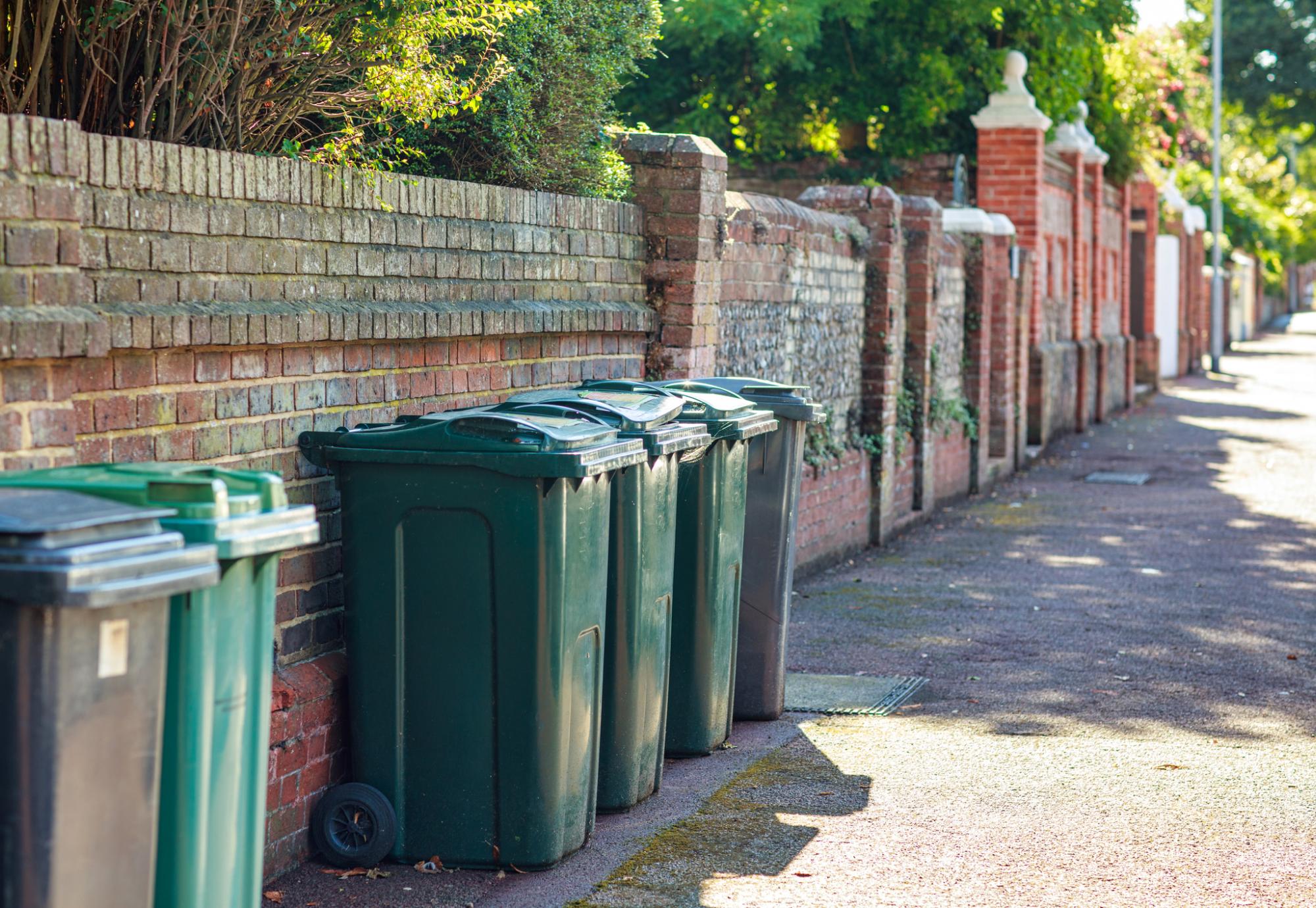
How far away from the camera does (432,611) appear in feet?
14.6

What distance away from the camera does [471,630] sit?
14.4ft

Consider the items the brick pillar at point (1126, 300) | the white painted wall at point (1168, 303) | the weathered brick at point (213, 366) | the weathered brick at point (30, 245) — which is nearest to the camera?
the weathered brick at point (30, 245)

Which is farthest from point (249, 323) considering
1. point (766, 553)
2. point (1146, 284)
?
point (1146, 284)

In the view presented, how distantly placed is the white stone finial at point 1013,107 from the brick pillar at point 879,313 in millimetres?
5422

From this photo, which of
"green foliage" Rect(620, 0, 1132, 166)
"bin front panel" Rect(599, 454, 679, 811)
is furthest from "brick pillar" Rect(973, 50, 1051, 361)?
"bin front panel" Rect(599, 454, 679, 811)

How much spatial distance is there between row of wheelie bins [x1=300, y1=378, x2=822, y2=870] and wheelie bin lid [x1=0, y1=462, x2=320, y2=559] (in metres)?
1.06

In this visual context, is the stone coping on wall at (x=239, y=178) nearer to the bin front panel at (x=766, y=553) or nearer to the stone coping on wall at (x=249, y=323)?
the stone coping on wall at (x=249, y=323)

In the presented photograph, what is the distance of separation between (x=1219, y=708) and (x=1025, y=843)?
7.17 feet

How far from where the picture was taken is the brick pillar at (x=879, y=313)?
11023mm

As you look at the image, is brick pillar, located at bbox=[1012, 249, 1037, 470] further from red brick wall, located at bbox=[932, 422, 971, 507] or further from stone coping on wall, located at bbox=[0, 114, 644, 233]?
stone coping on wall, located at bbox=[0, 114, 644, 233]

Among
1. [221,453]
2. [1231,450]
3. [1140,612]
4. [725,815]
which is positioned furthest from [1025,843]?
[1231,450]

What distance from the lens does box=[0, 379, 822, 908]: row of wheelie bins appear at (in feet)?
8.95

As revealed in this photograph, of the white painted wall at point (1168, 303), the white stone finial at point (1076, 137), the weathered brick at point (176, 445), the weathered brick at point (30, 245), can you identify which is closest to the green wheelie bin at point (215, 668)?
the weathered brick at point (30, 245)

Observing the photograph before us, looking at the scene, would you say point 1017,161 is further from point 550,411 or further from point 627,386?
point 550,411
